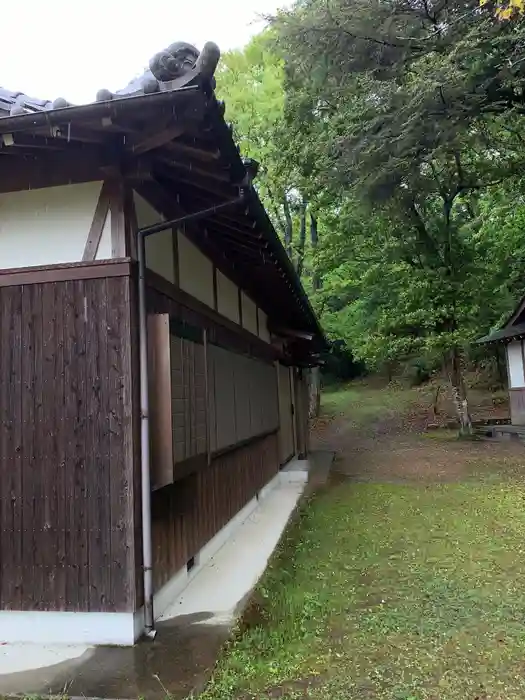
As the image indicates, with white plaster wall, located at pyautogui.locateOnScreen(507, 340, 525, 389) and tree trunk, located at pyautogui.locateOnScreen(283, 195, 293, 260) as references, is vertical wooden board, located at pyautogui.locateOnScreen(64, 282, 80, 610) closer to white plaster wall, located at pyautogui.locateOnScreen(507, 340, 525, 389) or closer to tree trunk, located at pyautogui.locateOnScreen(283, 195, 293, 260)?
white plaster wall, located at pyautogui.locateOnScreen(507, 340, 525, 389)

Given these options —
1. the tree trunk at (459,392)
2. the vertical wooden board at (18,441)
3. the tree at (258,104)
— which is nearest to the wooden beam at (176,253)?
the vertical wooden board at (18,441)

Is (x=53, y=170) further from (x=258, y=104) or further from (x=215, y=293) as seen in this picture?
(x=258, y=104)

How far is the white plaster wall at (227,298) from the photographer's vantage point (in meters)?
5.99

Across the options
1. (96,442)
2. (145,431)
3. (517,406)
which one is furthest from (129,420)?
(517,406)

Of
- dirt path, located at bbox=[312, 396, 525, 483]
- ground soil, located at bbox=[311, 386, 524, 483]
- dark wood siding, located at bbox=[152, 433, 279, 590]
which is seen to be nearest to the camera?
dark wood siding, located at bbox=[152, 433, 279, 590]

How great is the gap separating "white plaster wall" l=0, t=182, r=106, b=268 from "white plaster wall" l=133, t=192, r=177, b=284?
36 centimetres

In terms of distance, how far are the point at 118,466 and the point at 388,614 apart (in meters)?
2.26

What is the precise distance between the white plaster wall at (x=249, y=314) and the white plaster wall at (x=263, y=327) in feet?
1.41

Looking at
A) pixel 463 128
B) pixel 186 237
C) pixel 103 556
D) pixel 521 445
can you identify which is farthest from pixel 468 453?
pixel 103 556

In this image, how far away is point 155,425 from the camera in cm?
359

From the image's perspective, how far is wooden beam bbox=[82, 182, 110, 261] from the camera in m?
3.45

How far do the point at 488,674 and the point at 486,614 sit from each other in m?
0.91

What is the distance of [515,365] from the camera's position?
16.9 meters

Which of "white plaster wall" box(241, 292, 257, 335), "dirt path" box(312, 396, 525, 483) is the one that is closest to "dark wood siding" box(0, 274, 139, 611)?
"white plaster wall" box(241, 292, 257, 335)
